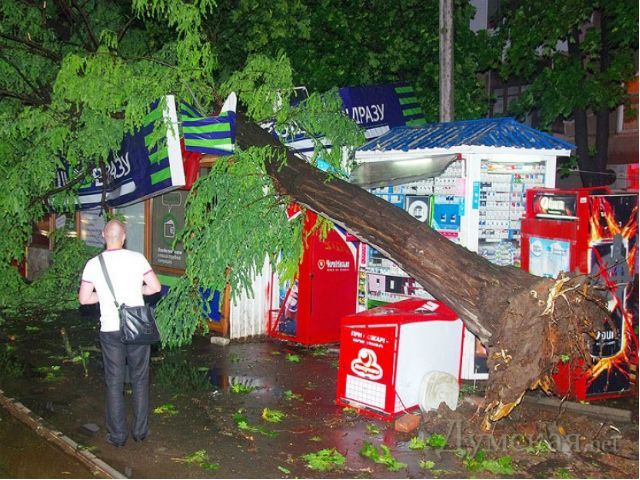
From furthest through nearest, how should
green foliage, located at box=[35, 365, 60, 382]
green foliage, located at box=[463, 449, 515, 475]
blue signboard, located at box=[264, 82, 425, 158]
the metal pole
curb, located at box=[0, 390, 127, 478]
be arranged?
blue signboard, located at box=[264, 82, 425, 158]
the metal pole
green foliage, located at box=[35, 365, 60, 382]
green foliage, located at box=[463, 449, 515, 475]
curb, located at box=[0, 390, 127, 478]

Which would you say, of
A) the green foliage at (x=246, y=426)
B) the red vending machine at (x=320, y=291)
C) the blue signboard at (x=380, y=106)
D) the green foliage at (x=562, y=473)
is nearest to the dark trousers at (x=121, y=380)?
the green foliage at (x=246, y=426)

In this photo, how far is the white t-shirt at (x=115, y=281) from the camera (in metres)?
6.14

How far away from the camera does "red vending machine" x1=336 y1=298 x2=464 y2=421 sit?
273 inches

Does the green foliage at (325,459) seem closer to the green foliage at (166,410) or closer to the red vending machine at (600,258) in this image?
the green foliage at (166,410)

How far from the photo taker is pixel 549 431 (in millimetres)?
6590

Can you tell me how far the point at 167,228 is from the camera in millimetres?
12516

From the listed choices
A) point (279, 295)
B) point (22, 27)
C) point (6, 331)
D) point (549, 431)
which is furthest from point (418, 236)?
point (22, 27)

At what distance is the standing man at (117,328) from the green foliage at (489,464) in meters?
2.91

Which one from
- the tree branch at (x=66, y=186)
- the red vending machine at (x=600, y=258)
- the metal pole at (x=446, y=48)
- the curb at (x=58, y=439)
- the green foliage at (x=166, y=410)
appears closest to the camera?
the curb at (x=58, y=439)

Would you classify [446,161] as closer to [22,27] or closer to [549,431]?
[549,431]

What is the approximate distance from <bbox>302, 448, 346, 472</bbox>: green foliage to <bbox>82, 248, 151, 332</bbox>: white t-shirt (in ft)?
6.68

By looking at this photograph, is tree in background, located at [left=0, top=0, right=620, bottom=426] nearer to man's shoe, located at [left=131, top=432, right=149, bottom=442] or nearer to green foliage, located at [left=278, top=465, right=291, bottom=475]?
man's shoe, located at [left=131, top=432, right=149, bottom=442]

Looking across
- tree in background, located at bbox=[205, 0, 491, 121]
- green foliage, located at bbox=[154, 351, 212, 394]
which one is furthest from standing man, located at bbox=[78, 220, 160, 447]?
tree in background, located at bbox=[205, 0, 491, 121]

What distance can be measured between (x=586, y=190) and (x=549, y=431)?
265 centimetres
